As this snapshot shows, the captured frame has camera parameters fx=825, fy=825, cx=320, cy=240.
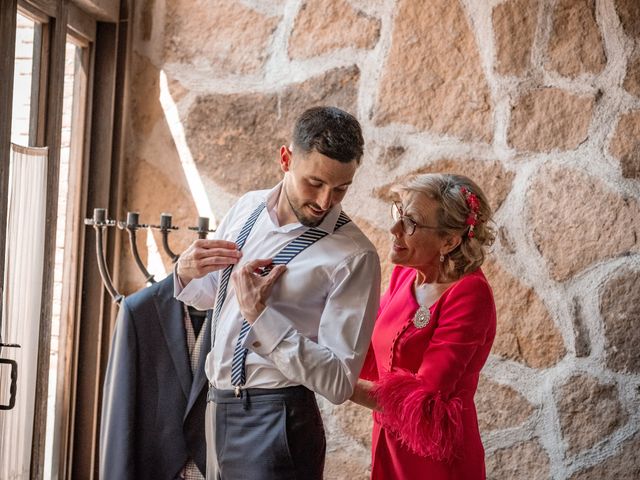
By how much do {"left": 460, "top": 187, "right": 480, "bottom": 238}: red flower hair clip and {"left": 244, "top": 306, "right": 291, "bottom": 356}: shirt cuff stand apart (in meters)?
0.57

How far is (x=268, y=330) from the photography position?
63.3 inches

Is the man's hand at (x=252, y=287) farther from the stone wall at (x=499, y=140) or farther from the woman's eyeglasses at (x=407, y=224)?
the stone wall at (x=499, y=140)

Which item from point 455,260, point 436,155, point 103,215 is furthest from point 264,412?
point 436,155

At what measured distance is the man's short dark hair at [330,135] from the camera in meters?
1.65

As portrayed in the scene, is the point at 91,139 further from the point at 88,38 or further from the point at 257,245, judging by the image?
the point at 257,245

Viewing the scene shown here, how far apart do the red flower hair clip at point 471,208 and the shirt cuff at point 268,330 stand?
0.57 meters

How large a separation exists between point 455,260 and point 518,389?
0.54m

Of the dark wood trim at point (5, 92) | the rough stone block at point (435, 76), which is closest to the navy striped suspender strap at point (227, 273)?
the dark wood trim at point (5, 92)

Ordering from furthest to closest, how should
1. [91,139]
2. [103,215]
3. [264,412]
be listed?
[91,139]
[103,215]
[264,412]

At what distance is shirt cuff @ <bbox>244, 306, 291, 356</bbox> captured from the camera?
160 centimetres

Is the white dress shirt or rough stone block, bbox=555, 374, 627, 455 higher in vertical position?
the white dress shirt

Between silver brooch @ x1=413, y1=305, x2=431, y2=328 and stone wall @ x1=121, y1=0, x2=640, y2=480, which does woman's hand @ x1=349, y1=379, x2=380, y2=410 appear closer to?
silver brooch @ x1=413, y1=305, x2=431, y2=328

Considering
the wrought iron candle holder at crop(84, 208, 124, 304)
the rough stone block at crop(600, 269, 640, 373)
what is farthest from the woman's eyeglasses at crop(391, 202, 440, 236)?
the wrought iron candle holder at crop(84, 208, 124, 304)

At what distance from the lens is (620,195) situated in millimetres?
2217
